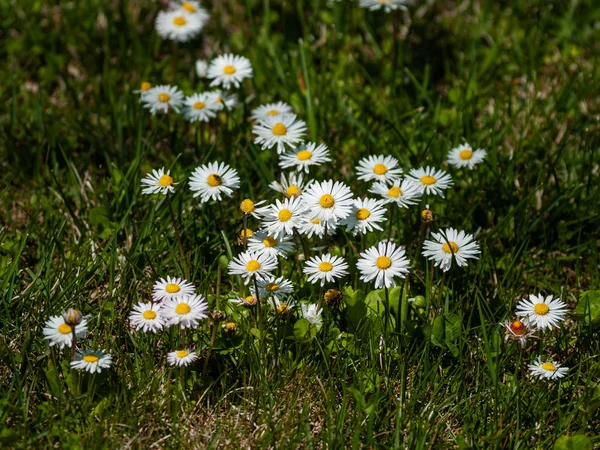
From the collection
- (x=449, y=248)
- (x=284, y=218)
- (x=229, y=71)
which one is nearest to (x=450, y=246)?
(x=449, y=248)

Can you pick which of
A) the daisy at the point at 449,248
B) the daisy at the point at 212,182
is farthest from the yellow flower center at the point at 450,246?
the daisy at the point at 212,182

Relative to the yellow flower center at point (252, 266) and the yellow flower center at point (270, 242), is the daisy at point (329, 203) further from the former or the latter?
the yellow flower center at point (252, 266)

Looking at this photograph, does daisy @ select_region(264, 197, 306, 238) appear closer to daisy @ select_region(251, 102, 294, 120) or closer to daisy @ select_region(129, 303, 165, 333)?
daisy @ select_region(129, 303, 165, 333)

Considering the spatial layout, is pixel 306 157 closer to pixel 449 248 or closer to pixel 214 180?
pixel 214 180

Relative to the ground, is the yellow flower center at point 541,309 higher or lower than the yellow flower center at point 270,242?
lower

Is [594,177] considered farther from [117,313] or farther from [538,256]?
[117,313]

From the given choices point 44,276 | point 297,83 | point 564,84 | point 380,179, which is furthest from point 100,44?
point 564,84
